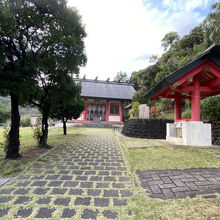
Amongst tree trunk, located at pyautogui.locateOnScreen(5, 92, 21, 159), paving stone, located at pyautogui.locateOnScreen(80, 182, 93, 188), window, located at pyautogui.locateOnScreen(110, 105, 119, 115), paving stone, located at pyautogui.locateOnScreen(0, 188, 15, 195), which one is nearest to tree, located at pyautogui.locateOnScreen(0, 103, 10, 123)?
window, located at pyautogui.locateOnScreen(110, 105, 119, 115)

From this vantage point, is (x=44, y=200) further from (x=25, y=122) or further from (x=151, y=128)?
(x=25, y=122)

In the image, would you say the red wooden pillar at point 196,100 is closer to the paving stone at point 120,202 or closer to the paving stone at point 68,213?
the paving stone at point 120,202

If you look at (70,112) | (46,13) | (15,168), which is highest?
(46,13)

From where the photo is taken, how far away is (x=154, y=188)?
2.11 m

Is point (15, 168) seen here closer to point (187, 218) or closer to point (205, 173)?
point (187, 218)

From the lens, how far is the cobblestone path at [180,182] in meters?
1.94

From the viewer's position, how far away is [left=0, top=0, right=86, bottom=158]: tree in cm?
310

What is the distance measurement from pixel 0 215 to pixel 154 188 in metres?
2.10

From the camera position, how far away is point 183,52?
631 inches

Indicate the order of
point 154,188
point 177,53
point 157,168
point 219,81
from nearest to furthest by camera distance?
point 154,188
point 157,168
point 219,81
point 177,53

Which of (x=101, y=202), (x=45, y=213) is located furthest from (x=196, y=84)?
(x=45, y=213)

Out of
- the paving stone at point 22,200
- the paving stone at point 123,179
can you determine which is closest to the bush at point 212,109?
the paving stone at point 123,179

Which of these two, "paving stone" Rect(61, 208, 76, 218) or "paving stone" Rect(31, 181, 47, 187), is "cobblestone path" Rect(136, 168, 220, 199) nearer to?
"paving stone" Rect(61, 208, 76, 218)

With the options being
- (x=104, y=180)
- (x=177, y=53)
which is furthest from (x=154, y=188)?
(x=177, y=53)
